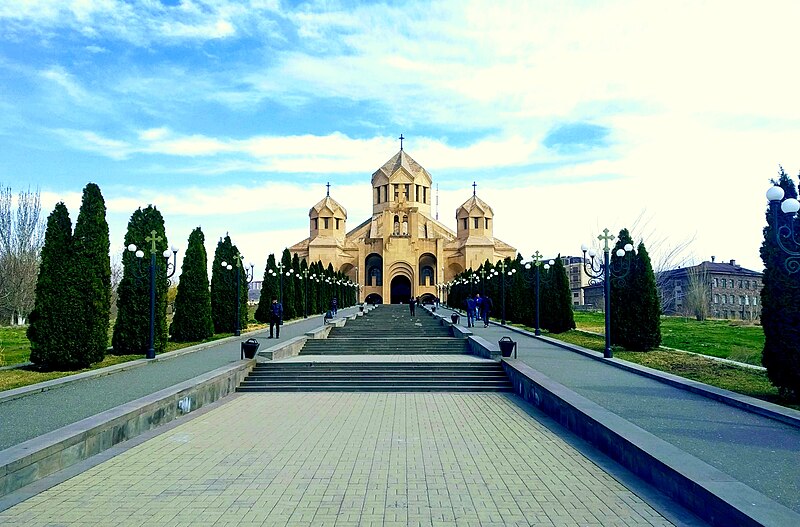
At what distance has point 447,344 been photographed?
17.4 metres

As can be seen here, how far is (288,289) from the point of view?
32.7 m

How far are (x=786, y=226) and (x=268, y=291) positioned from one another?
78.9ft

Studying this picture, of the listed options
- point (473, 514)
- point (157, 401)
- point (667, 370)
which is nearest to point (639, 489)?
point (473, 514)

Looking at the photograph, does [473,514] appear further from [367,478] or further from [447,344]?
[447,344]

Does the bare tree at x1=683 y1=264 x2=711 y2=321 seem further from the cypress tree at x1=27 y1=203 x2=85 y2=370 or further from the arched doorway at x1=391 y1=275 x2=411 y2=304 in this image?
the cypress tree at x1=27 y1=203 x2=85 y2=370

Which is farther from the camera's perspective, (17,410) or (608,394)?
(608,394)

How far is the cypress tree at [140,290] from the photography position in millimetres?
15211

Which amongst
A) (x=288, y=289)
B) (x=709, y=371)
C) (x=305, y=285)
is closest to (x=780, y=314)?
(x=709, y=371)

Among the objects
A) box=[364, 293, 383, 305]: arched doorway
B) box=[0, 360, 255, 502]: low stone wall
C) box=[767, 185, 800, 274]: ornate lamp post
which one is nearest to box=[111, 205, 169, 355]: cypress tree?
box=[0, 360, 255, 502]: low stone wall

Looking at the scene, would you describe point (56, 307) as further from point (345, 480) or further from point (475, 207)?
point (475, 207)

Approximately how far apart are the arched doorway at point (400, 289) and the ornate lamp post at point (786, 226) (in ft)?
182

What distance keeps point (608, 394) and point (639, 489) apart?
413 cm

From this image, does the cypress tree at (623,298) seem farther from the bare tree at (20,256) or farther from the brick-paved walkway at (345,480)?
the bare tree at (20,256)

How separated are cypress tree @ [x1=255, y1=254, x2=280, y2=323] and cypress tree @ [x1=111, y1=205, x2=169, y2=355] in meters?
12.5
